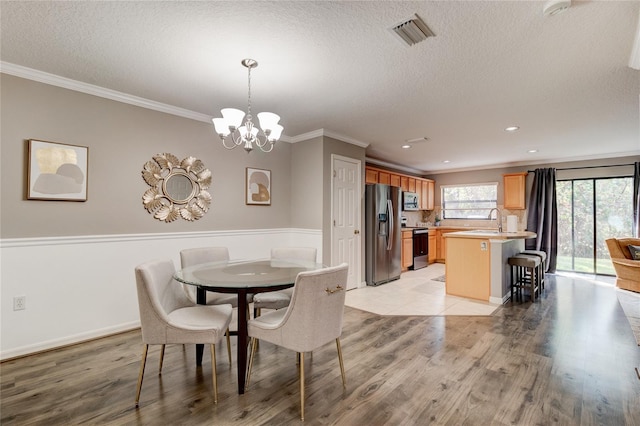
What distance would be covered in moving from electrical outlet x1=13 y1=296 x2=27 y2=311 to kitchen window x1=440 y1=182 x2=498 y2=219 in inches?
315

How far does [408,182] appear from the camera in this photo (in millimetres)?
7125

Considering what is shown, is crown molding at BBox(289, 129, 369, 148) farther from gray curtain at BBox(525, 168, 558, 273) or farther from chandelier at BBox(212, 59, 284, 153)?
gray curtain at BBox(525, 168, 558, 273)

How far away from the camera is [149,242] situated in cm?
332

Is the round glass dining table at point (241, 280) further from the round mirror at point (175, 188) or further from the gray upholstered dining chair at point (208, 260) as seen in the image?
the round mirror at point (175, 188)

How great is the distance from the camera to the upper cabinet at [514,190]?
6609 mm

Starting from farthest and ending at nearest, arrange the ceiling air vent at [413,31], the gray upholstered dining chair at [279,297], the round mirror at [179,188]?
the round mirror at [179,188]
the gray upholstered dining chair at [279,297]
the ceiling air vent at [413,31]

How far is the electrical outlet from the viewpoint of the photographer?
2561mm

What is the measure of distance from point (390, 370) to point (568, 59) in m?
2.78

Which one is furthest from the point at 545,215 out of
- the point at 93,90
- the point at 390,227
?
the point at 93,90

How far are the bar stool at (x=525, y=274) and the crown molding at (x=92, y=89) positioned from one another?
4.67 m

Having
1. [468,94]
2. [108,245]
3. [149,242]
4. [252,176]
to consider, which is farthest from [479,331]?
[108,245]

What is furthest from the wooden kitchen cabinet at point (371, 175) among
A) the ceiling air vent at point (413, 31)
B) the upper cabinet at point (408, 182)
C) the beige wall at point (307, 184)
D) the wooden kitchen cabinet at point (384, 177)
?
the ceiling air vent at point (413, 31)

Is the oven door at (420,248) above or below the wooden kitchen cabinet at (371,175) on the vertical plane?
below

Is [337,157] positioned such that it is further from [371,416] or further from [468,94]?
[371,416]
